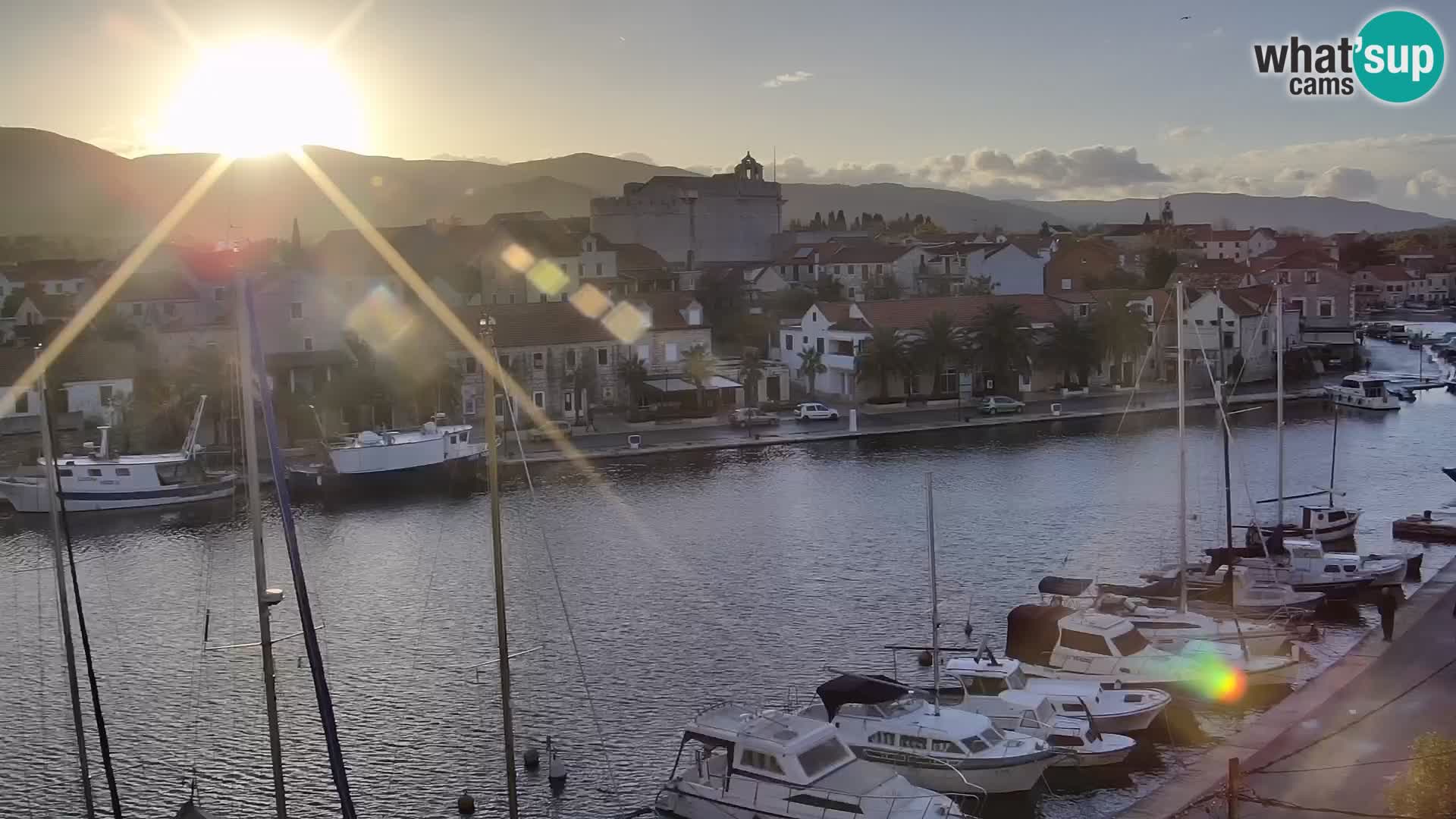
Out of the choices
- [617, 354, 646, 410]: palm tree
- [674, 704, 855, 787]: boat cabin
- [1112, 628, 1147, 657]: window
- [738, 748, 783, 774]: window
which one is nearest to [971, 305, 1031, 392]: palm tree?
[617, 354, 646, 410]: palm tree

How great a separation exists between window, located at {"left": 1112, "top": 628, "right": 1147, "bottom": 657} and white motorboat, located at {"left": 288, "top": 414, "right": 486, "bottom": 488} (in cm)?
2516

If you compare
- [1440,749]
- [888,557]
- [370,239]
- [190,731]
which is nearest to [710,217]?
[370,239]

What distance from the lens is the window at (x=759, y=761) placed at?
50.2 feet

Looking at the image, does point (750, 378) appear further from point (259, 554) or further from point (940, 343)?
point (259, 554)

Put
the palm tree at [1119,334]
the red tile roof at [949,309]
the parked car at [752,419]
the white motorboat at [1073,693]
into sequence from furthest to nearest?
1. the palm tree at [1119,334]
2. the red tile roof at [949,309]
3. the parked car at [752,419]
4. the white motorboat at [1073,693]

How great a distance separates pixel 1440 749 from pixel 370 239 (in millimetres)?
66078

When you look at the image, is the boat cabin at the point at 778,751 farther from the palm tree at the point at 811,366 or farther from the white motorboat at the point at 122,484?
the palm tree at the point at 811,366

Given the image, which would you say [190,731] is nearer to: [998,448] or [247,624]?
[247,624]

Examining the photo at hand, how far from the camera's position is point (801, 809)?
1495cm

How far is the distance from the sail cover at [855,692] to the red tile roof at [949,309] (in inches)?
1507

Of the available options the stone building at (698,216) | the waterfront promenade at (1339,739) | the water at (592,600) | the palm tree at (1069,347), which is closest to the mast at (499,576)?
the water at (592,600)

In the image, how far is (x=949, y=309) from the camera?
5772 cm

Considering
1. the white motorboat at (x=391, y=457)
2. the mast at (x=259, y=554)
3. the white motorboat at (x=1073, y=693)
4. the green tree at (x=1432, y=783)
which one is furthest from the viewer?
the white motorboat at (x=391, y=457)

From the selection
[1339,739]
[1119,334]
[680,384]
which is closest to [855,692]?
[1339,739]
